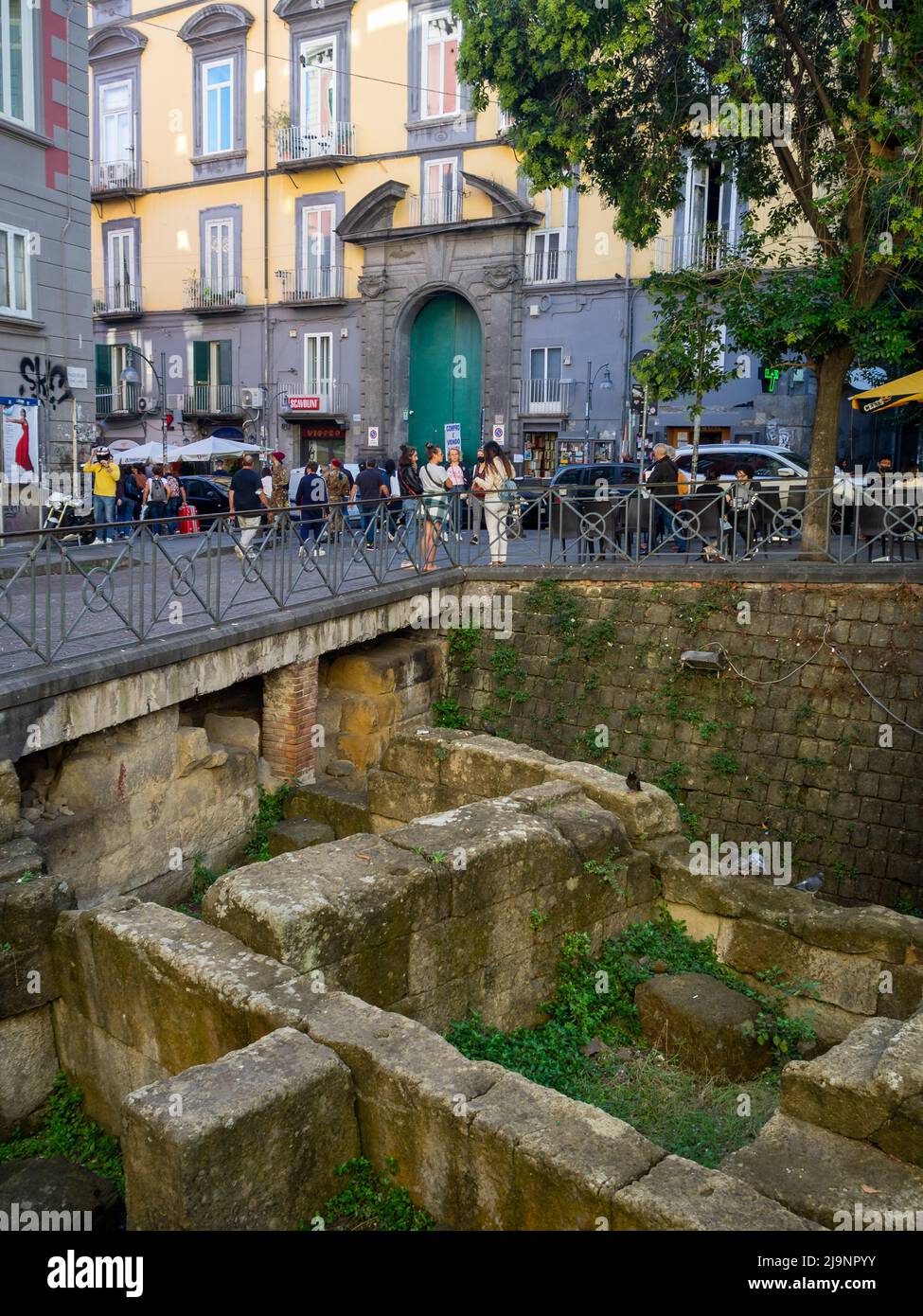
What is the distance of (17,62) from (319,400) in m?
13.9

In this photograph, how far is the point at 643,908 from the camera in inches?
315

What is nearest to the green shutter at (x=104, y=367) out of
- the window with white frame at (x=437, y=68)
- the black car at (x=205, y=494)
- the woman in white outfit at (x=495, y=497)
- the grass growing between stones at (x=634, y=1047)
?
the window with white frame at (x=437, y=68)

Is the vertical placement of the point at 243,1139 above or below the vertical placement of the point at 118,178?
below

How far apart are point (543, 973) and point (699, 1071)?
1.10 metres

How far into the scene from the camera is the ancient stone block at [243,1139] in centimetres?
416

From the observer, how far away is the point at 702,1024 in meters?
6.60

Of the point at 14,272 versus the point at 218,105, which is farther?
the point at 218,105

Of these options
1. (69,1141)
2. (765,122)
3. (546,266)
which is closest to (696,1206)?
(69,1141)

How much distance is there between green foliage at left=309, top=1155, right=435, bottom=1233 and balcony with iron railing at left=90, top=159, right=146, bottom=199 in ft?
98.9

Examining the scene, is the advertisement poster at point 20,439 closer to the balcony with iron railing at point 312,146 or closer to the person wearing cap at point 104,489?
the person wearing cap at point 104,489

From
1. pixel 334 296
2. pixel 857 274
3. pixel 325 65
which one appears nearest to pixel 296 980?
pixel 857 274

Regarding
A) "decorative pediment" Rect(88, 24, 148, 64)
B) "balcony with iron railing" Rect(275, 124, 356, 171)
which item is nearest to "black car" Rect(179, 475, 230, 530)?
"balcony with iron railing" Rect(275, 124, 356, 171)

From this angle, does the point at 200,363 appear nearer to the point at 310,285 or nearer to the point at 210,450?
the point at 310,285

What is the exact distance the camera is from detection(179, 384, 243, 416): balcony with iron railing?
2891cm
